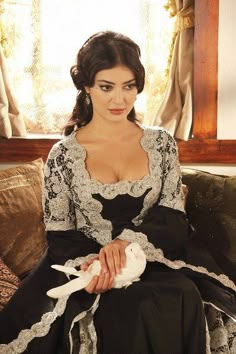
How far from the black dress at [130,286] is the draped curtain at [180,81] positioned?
740 mm

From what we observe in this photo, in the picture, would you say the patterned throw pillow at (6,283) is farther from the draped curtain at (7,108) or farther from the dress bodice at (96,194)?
the draped curtain at (7,108)

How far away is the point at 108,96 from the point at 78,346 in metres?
0.83

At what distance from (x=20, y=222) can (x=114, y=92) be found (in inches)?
29.4

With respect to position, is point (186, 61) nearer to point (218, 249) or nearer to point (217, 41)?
point (217, 41)

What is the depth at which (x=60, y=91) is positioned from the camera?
125 inches

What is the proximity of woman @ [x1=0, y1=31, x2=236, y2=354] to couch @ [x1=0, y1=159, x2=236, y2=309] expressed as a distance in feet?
1.21

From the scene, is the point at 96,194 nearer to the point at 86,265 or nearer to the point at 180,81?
the point at 86,265

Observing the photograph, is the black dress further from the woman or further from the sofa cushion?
the sofa cushion

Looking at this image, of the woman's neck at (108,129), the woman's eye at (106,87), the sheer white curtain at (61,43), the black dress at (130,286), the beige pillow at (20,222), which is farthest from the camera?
the sheer white curtain at (61,43)

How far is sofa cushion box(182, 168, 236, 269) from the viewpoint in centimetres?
258

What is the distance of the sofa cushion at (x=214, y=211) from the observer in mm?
2580

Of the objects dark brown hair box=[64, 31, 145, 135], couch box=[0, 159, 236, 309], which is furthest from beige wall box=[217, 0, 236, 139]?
dark brown hair box=[64, 31, 145, 135]

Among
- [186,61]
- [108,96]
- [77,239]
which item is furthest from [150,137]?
[186,61]

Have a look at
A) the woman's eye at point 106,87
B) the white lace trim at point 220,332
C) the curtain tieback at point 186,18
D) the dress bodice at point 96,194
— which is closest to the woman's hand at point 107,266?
the dress bodice at point 96,194
